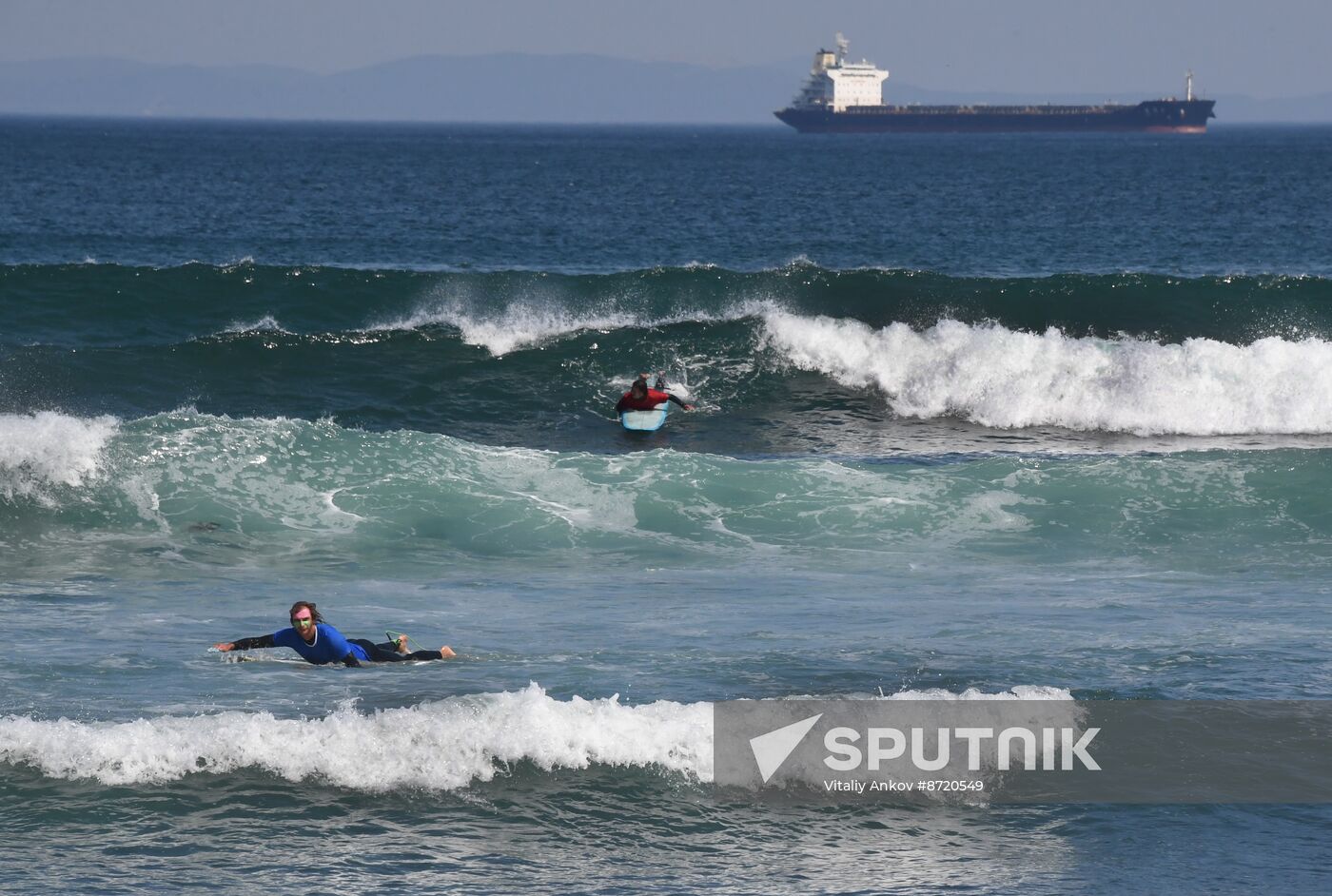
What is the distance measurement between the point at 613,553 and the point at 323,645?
5.45 meters

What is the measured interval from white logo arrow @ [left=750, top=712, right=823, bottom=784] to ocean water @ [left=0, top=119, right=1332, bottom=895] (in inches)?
16.1

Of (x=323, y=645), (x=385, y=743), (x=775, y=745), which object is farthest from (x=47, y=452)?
(x=775, y=745)

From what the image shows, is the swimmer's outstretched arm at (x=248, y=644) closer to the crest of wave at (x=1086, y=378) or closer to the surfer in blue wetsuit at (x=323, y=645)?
the surfer in blue wetsuit at (x=323, y=645)

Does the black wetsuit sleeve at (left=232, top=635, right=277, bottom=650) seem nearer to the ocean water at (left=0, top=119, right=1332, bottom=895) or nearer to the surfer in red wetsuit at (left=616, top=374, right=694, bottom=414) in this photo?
the ocean water at (left=0, top=119, right=1332, bottom=895)

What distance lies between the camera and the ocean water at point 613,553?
10.6 metres

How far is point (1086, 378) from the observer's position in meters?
28.9

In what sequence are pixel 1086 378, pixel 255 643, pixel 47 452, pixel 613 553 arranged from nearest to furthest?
pixel 255 643
pixel 613 553
pixel 47 452
pixel 1086 378

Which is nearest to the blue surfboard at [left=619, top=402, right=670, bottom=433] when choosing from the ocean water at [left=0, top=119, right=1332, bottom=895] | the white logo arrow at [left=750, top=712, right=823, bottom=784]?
the ocean water at [left=0, top=119, right=1332, bottom=895]

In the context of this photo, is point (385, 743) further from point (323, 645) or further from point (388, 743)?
point (323, 645)

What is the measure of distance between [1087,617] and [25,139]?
15074 centimetres

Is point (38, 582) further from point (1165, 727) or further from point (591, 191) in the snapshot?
point (591, 191)

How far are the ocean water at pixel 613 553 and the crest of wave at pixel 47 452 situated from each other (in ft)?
0.17

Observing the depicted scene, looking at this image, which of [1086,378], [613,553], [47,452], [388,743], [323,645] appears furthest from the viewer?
[1086,378]

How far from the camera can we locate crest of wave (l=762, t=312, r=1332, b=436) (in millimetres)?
27625
